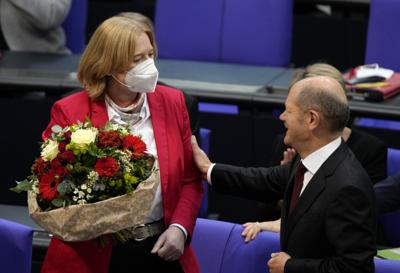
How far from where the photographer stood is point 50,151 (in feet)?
8.71

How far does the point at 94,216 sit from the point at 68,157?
0.61 ft

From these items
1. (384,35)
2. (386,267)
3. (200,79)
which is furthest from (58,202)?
(384,35)

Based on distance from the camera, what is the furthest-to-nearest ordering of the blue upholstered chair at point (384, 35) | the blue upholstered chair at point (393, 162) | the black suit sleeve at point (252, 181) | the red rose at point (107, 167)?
the blue upholstered chair at point (384, 35)
the blue upholstered chair at point (393, 162)
the black suit sleeve at point (252, 181)
the red rose at point (107, 167)

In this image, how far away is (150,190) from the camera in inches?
104

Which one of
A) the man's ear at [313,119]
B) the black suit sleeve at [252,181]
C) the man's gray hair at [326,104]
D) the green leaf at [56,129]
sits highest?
the man's gray hair at [326,104]

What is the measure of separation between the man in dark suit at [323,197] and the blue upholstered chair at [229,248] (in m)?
0.36

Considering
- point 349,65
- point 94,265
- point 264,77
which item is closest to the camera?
point 94,265

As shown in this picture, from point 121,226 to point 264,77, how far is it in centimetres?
253

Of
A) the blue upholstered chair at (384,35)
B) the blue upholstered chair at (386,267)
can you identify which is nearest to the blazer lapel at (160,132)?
the blue upholstered chair at (386,267)

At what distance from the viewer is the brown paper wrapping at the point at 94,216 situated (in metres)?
2.57

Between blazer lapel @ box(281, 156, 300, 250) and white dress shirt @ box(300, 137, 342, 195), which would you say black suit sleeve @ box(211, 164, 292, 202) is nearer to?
blazer lapel @ box(281, 156, 300, 250)

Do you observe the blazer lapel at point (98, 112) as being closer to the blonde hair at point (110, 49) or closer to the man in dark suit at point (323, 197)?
the blonde hair at point (110, 49)

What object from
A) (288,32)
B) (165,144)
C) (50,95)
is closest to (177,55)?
(288,32)

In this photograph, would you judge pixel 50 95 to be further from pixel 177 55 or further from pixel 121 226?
pixel 121 226
